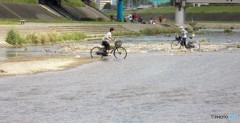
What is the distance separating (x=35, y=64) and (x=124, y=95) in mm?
14158

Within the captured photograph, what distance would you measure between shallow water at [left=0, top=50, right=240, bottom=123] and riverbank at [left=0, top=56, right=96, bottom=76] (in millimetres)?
1309

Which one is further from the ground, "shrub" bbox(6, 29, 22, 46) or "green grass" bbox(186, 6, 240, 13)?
"green grass" bbox(186, 6, 240, 13)

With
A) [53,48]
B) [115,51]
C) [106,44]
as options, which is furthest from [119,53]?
[53,48]

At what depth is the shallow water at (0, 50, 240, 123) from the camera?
58.3ft

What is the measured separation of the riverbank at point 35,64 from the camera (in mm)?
31359

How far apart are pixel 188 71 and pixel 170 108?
13156 mm

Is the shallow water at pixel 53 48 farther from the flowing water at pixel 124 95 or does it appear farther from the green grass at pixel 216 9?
the green grass at pixel 216 9

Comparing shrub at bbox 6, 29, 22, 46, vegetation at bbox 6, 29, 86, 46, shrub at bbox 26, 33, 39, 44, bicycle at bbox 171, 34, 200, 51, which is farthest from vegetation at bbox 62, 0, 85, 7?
bicycle at bbox 171, 34, 200, 51

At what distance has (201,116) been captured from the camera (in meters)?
17.5

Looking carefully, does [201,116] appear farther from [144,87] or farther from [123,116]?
[144,87]

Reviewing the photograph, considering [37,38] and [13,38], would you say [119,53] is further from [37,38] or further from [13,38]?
[37,38]

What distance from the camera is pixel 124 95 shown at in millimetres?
22344

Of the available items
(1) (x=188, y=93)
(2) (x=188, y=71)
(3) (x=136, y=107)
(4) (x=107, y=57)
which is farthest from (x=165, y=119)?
(4) (x=107, y=57)

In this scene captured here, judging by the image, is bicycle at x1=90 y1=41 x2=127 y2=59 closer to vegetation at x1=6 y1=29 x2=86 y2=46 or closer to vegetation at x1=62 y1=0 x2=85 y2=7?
vegetation at x1=6 y1=29 x2=86 y2=46
